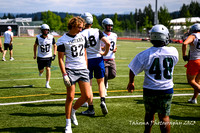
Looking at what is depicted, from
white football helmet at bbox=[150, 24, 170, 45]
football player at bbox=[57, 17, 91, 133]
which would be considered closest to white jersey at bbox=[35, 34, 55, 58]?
football player at bbox=[57, 17, 91, 133]

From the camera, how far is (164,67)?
13.3 feet

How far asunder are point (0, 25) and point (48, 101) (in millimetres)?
117756

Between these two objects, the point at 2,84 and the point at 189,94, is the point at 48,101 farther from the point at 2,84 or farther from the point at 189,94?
the point at 189,94

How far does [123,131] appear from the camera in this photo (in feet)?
16.9

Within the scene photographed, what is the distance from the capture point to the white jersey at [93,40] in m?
6.05

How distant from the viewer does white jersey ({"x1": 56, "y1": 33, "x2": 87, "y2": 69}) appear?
197 inches

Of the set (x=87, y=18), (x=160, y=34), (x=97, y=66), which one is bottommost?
(x=97, y=66)

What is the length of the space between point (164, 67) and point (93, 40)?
248 centimetres

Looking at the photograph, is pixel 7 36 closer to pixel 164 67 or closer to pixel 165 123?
pixel 164 67

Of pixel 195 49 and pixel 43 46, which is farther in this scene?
pixel 43 46

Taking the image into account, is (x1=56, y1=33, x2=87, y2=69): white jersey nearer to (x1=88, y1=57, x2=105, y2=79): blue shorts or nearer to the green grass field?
(x1=88, y1=57, x2=105, y2=79): blue shorts

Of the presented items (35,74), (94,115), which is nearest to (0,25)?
(35,74)

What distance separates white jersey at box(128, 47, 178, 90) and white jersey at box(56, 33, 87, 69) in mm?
1403

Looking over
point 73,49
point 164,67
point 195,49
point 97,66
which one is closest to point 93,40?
point 97,66
